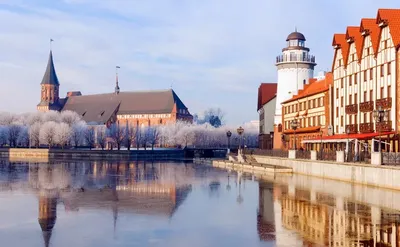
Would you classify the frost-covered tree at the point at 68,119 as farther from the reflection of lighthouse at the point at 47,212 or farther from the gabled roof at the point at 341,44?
the reflection of lighthouse at the point at 47,212

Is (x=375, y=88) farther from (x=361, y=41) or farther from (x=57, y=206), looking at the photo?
(x=57, y=206)

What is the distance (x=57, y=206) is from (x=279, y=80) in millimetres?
56303

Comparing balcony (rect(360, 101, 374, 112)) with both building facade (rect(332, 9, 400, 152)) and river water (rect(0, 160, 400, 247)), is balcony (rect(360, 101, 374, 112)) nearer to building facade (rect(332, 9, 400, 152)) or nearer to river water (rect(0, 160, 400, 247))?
building facade (rect(332, 9, 400, 152))

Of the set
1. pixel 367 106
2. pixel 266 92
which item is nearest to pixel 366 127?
pixel 367 106

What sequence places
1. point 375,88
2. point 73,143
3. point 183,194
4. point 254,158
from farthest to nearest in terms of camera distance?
1. point 73,143
2. point 254,158
3. point 375,88
4. point 183,194

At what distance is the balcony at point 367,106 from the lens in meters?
47.8

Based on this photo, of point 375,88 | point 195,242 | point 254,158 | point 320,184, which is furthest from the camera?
point 254,158

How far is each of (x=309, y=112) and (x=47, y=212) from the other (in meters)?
46.7

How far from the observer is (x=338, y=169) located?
41.8m

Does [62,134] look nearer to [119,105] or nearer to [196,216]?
[119,105]

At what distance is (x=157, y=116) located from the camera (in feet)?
543

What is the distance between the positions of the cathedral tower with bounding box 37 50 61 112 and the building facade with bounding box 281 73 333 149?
4797 inches

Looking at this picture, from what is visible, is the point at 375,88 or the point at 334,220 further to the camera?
the point at 375,88

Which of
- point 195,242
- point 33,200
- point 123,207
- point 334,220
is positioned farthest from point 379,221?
point 33,200
